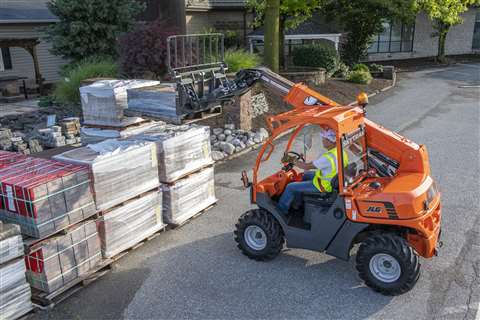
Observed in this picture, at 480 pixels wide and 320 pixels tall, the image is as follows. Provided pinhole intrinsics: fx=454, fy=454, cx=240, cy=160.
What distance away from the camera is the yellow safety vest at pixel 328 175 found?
5.96 meters

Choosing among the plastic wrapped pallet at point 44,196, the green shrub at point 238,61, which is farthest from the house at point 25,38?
the plastic wrapped pallet at point 44,196

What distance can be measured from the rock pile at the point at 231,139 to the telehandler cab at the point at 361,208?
16.5ft

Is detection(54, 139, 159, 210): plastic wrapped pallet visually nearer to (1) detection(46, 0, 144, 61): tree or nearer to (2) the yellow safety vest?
(2) the yellow safety vest

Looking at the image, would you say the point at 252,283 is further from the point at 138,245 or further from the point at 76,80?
the point at 76,80

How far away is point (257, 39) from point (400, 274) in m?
21.4

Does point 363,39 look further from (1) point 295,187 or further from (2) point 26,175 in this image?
(2) point 26,175

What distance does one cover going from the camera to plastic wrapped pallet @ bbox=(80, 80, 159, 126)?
8.80 metres

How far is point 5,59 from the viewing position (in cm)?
2097

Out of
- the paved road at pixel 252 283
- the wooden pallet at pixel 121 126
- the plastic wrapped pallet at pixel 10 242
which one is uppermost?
the wooden pallet at pixel 121 126

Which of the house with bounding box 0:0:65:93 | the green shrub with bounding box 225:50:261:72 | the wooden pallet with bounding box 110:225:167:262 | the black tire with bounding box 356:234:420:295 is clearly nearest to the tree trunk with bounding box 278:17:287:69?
the green shrub with bounding box 225:50:261:72

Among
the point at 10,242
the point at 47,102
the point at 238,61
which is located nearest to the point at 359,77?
the point at 238,61

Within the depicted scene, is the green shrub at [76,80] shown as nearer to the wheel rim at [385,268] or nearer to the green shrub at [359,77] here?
the wheel rim at [385,268]

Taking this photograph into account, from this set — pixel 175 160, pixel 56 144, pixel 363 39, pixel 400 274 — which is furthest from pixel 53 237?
pixel 363 39

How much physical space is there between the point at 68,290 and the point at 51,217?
1060 mm
